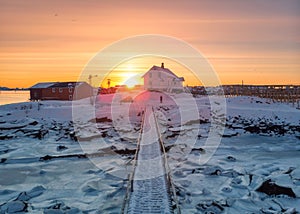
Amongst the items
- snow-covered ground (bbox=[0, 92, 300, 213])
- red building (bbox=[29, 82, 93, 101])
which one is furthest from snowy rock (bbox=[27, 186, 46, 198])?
red building (bbox=[29, 82, 93, 101])

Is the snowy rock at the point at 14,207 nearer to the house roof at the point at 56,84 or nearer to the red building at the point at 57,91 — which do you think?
the red building at the point at 57,91

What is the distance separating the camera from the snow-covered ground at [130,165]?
10758 millimetres

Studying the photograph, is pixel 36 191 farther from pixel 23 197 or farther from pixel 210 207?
pixel 210 207

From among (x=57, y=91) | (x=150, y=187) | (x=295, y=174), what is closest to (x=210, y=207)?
(x=150, y=187)

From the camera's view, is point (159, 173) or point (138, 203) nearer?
point (138, 203)

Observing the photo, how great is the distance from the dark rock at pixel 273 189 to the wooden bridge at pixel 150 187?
129 inches

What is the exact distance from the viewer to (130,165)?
1520 cm

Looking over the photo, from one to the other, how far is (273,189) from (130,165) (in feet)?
20.1

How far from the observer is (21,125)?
1155 inches

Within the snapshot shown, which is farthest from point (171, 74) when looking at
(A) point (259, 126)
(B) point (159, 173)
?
(B) point (159, 173)

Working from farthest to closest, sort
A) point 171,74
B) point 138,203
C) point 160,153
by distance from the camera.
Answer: point 171,74 < point 160,153 < point 138,203

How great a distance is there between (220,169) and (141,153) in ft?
13.6

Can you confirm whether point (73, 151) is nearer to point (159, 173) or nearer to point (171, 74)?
point (159, 173)

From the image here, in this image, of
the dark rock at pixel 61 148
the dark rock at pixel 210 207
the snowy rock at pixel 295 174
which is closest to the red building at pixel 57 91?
the dark rock at pixel 61 148
